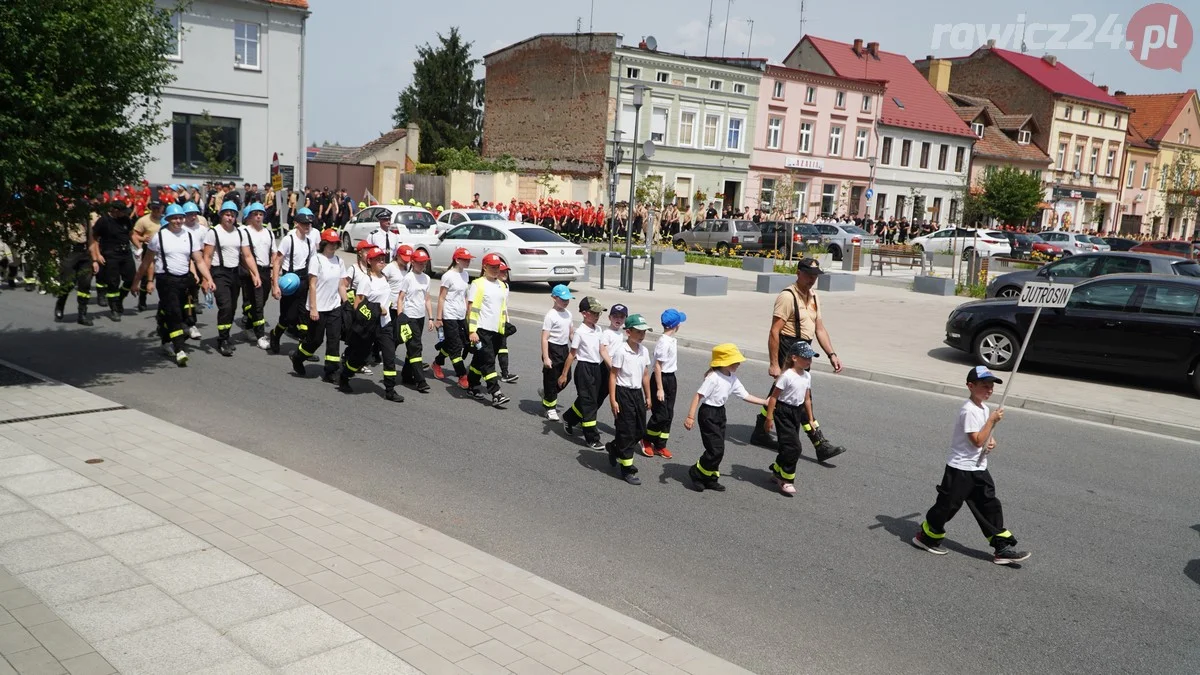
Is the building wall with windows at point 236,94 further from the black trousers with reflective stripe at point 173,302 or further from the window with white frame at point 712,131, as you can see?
the black trousers with reflective stripe at point 173,302

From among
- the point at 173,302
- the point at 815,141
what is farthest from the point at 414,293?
the point at 815,141

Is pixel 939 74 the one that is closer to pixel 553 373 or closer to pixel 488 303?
pixel 488 303

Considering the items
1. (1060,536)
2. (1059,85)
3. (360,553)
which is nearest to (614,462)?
(360,553)

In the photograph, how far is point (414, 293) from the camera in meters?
10.3

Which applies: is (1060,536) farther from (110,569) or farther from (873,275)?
(873,275)

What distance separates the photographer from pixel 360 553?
5754 millimetres

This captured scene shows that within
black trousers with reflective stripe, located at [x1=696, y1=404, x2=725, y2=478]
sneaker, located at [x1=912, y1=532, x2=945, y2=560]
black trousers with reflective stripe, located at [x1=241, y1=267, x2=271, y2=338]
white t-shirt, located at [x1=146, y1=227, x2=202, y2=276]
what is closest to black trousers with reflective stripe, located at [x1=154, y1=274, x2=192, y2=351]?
white t-shirt, located at [x1=146, y1=227, x2=202, y2=276]

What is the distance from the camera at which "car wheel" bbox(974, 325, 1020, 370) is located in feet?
44.6

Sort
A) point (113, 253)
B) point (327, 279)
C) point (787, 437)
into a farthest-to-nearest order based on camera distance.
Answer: point (113, 253) < point (327, 279) < point (787, 437)

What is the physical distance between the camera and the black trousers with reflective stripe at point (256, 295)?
1247 centimetres

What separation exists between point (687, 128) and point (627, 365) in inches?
1681

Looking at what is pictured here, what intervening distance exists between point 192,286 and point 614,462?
6868mm

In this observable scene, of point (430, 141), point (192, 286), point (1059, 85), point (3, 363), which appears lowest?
point (3, 363)

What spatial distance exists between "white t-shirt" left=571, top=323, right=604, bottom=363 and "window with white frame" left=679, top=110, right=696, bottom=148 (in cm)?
4123
